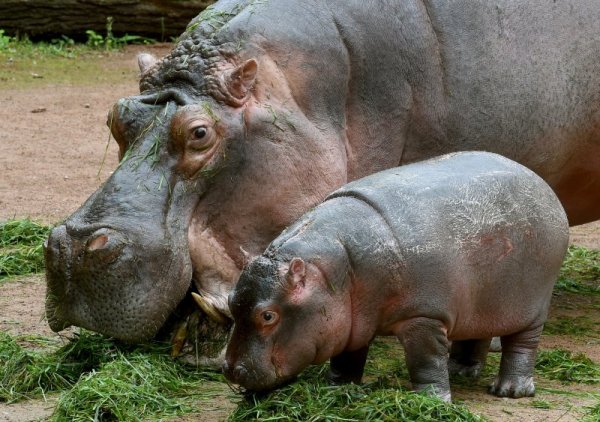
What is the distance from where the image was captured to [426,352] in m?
4.77

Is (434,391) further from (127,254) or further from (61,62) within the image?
(61,62)

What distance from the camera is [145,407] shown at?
4.94 m

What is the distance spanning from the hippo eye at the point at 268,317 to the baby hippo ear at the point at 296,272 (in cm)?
12

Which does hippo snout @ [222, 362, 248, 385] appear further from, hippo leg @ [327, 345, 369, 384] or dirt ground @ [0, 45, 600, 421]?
hippo leg @ [327, 345, 369, 384]

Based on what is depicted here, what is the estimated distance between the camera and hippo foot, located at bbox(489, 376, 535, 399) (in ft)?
16.9

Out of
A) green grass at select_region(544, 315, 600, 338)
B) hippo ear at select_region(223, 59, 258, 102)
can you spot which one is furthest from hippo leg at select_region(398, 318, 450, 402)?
green grass at select_region(544, 315, 600, 338)

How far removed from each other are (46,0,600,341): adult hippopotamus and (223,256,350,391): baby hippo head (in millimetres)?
598

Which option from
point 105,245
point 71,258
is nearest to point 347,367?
point 105,245

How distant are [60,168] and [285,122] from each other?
182 inches

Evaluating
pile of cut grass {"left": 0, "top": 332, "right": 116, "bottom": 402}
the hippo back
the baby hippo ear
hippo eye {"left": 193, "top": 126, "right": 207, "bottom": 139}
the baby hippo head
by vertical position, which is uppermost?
hippo eye {"left": 193, "top": 126, "right": 207, "bottom": 139}

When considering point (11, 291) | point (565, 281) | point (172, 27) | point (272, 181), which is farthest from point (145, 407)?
point (172, 27)

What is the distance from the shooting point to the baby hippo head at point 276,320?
4570 mm

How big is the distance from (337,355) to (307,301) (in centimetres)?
49

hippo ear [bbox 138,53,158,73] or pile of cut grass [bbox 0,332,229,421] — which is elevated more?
hippo ear [bbox 138,53,158,73]
